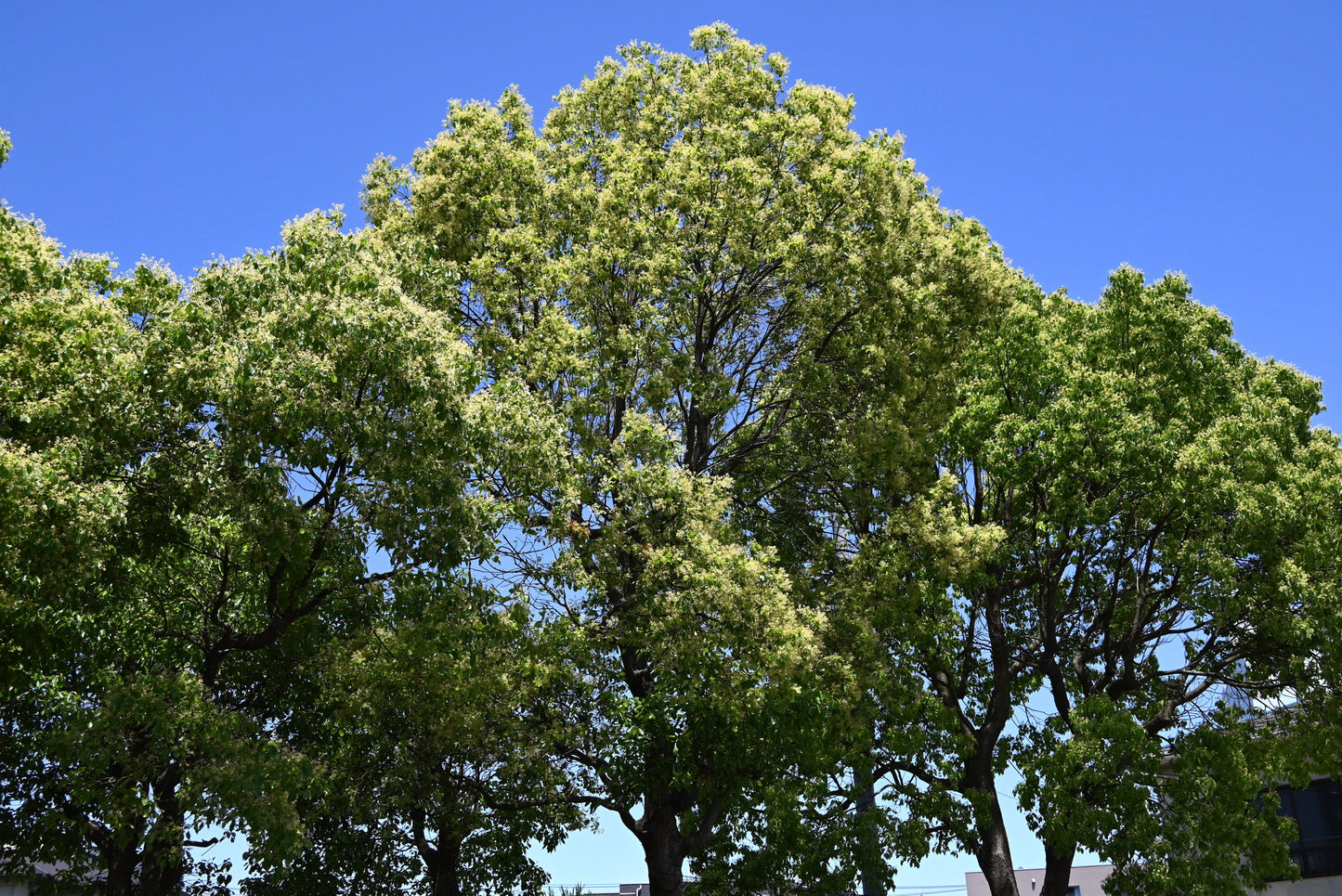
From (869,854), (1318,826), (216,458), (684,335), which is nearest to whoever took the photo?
(216,458)

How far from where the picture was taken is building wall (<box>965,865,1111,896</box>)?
167ft

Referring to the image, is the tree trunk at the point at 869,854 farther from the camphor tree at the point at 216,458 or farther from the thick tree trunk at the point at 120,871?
the thick tree trunk at the point at 120,871

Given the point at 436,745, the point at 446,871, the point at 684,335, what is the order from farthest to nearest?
the point at 446,871
the point at 684,335
the point at 436,745

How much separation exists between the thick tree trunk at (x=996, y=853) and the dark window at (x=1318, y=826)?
14.3 metres

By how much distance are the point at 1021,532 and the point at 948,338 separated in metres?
4.40

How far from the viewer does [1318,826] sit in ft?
106

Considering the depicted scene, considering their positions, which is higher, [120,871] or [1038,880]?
[1038,880]

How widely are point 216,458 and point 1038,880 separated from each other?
52900 mm

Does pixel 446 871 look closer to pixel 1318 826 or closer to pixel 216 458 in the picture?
pixel 216 458

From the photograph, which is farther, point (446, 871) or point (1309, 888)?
point (1309, 888)

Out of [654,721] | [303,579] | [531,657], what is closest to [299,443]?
[303,579]

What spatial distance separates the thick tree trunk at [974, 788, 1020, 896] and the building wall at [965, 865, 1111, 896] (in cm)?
3083

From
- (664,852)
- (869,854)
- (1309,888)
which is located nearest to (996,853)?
(869,854)

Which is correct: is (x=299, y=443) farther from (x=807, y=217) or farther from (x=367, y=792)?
(x=807, y=217)
